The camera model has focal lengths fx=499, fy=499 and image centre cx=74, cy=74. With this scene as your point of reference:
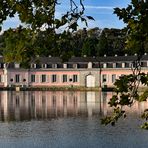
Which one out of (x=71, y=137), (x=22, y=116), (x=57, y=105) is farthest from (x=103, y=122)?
(x=57, y=105)

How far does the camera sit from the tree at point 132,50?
2.93 meters

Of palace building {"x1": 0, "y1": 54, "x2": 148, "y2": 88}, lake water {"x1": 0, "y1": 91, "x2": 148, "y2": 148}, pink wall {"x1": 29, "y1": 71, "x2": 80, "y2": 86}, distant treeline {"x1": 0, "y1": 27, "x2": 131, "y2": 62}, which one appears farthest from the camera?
pink wall {"x1": 29, "y1": 71, "x2": 80, "y2": 86}

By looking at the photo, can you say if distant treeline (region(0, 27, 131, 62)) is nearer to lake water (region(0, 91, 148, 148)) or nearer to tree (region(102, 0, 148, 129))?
tree (region(102, 0, 148, 129))

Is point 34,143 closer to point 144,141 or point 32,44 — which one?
point 144,141

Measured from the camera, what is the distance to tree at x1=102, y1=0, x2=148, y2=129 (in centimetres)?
293

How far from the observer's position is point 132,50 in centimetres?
318

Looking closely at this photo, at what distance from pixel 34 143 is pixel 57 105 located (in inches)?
638

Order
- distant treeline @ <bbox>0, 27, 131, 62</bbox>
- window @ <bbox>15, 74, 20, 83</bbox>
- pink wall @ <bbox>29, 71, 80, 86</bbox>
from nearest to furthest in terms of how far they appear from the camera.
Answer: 1. distant treeline @ <bbox>0, 27, 131, 62</bbox>
2. pink wall @ <bbox>29, 71, 80, 86</bbox>
3. window @ <bbox>15, 74, 20, 83</bbox>

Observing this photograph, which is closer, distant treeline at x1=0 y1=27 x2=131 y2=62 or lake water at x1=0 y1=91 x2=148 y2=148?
distant treeline at x1=0 y1=27 x2=131 y2=62

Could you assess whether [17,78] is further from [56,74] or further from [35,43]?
[35,43]

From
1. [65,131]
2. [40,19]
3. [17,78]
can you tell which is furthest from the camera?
[17,78]

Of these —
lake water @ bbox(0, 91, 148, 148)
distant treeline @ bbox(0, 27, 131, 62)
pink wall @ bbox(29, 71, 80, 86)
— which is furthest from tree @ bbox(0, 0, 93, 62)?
pink wall @ bbox(29, 71, 80, 86)

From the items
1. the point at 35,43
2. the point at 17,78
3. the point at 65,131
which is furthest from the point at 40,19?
the point at 17,78

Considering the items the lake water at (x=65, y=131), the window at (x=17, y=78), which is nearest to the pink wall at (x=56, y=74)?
the window at (x=17, y=78)
